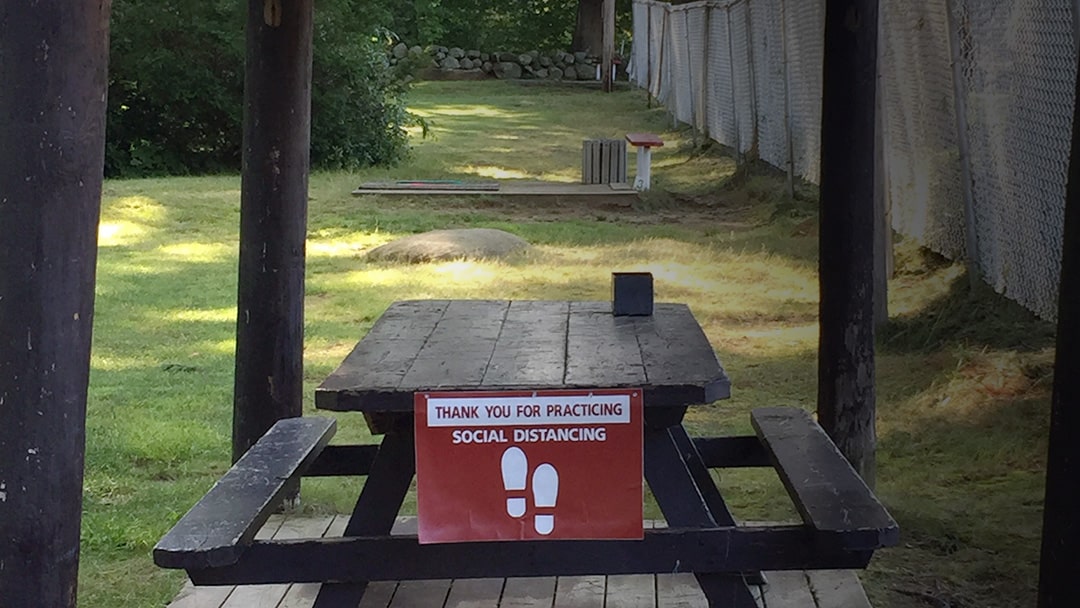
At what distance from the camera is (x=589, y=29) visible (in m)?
40.4

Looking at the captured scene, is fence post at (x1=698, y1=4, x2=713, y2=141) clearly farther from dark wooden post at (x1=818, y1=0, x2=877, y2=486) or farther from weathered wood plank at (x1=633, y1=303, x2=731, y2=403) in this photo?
weathered wood plank at (x1=633, y1=303, x2=731, y2=403)

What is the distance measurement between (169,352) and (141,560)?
3.71 meters

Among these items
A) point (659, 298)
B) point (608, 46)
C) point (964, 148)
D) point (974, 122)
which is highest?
point (608, 46)

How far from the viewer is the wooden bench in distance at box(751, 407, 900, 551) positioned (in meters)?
3.27

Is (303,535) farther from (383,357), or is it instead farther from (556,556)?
(556,556)

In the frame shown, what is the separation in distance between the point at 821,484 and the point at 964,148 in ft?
12.9

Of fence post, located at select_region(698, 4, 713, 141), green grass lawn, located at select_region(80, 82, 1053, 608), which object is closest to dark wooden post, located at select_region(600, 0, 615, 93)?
fence post, located at select_region(698, 4, 713, 141)

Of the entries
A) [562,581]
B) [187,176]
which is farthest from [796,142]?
[562,581]

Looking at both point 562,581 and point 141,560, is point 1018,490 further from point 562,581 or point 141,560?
point 141,560

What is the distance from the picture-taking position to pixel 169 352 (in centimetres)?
844

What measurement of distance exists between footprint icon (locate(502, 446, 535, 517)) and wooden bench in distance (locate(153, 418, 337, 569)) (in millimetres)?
594

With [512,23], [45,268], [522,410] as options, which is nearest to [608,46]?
[512,23]

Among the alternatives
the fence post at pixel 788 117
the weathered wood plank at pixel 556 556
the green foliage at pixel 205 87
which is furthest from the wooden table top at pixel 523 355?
the green foliage at pixel 205 87

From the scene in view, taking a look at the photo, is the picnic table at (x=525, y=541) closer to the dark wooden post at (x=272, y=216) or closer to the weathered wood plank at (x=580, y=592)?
the weathered wood plank at (x=580, y=592)
